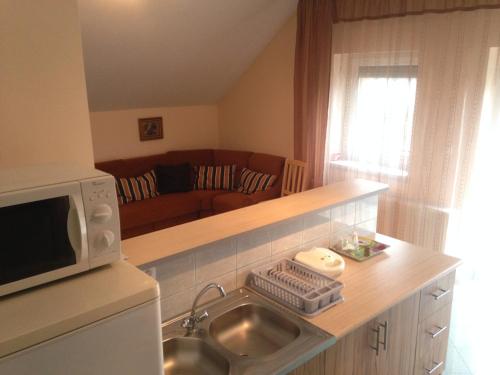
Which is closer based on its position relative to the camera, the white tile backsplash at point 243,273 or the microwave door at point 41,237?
the microwave door at point 41,237

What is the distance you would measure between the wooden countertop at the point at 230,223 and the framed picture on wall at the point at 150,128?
321cm

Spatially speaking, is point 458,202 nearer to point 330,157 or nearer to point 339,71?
point 330,157

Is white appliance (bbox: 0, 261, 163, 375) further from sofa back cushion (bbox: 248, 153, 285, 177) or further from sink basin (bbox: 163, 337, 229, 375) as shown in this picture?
sofa back cushion (bbox: 248, 153, 285, 177)

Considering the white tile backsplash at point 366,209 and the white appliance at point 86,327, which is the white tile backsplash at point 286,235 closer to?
the white tile backsplash at point 366,209

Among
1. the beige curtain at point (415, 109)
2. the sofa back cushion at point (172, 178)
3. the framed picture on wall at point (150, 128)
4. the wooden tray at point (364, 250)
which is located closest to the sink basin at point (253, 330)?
the wooden tray at point (364, 250)

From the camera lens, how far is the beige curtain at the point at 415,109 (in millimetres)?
3004

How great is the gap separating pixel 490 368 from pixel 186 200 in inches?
125

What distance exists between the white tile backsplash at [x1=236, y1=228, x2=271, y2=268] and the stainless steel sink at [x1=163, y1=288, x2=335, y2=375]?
0.14 metres

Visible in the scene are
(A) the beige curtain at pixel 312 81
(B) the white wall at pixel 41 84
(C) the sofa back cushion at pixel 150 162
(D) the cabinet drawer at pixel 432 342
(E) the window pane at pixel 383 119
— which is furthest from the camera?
(C) the sofa back cushion at pixel 150 162

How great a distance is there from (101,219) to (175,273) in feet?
2.12

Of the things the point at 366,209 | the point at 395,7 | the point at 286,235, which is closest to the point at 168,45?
the point at 395,7

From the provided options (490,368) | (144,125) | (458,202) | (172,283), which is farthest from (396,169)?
(144,125)

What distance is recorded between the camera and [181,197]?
4.65 meters

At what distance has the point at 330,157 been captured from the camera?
4145mm
